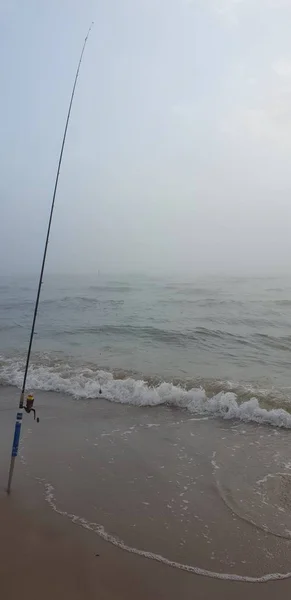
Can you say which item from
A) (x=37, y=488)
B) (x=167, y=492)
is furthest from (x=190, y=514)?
(x=37, y=488)

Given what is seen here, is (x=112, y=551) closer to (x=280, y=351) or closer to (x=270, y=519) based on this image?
(x=270, y=519)

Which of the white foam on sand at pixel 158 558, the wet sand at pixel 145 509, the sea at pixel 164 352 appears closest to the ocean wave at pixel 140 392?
the sea at pixel 164 352

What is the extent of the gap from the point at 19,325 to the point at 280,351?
10363 millimetres

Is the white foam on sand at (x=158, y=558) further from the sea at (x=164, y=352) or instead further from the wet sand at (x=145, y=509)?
the sea at (x=164, y=352)

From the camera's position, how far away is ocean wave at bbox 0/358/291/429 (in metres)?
7.09

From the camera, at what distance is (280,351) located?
12.1m

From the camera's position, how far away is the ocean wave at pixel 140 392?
7094 millimetres

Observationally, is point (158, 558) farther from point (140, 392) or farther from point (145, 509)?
point (140, 392)

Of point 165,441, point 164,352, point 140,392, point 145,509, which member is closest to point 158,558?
point 145,509

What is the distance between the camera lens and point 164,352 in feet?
39.5

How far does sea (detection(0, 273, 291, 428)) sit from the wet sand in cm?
122

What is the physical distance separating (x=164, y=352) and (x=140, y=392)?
158 inches

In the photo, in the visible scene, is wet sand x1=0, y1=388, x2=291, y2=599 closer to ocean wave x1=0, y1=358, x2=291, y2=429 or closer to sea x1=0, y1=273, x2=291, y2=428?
ocean wave x1=0, y1=358, x2=291, y2=429

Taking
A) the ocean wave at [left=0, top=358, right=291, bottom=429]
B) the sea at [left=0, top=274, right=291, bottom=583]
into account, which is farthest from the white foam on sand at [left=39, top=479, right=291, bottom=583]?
the ocean wave at [left=0, top=358, right=291, bottom=429]
